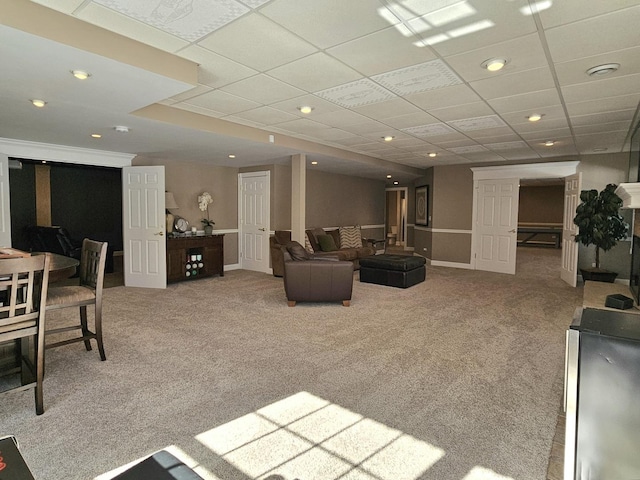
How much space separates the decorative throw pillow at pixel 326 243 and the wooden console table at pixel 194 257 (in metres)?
2.01

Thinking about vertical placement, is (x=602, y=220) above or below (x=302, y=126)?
below

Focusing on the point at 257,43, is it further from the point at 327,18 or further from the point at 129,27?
the point at 129,27

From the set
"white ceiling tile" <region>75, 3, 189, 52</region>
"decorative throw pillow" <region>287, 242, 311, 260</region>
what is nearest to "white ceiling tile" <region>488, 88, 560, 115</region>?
"decorative throw pillow" <region>287, 242, 311, 260</region>

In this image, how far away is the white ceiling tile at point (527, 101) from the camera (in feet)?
11.0

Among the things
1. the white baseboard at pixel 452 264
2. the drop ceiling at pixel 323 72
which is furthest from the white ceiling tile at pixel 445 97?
the white baseboard at pixel 452 264

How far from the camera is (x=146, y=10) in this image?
198 centimetres

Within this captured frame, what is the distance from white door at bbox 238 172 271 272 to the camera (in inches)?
287

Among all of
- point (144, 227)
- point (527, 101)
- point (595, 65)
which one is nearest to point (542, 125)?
point (527, 101)

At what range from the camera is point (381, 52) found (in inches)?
99.4

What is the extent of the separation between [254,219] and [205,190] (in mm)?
1151

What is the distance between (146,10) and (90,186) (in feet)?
25.2

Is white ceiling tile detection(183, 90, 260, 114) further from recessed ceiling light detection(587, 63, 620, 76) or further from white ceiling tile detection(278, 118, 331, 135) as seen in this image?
recessed ceiling light detection(587, 63, 620, 76)

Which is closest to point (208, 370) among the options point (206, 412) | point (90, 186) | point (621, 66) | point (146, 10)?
point (206, 412)

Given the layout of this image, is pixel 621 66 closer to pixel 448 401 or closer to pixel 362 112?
pixel 362 112
